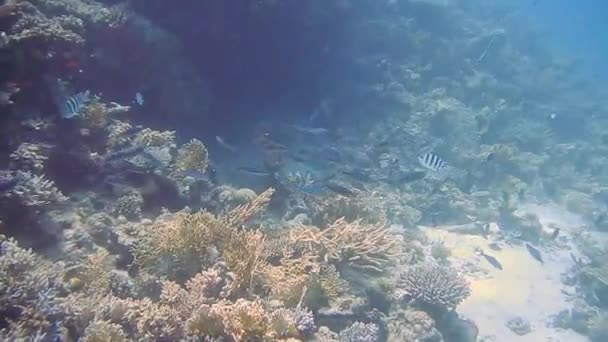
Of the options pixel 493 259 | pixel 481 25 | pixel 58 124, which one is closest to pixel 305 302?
pixel 58 124

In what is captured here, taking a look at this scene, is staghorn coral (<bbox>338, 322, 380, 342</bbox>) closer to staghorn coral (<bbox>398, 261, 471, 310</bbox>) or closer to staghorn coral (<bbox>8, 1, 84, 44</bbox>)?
staghorn coral (<bbox>398, 261, 471, 310</bbox>)

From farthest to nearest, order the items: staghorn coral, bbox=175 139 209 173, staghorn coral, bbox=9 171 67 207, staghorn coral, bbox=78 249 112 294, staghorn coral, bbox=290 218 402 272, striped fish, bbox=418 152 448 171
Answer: striped fish, bbox=418 152 448 171, staghorn coral, bbox=175 139 209 173, staghorn coral, bbox=290 218 402 272, staghorn coral, bbox=9 171 67 207, staghorn coral, bbox=78 249 112 294

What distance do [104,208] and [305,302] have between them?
3.08 m

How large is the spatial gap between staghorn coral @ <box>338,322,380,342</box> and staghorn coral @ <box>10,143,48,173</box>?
4425 mm

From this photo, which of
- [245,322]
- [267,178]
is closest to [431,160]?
[267,178]

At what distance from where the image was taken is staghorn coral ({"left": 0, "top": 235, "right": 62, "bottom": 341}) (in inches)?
145

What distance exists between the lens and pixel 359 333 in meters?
5.39

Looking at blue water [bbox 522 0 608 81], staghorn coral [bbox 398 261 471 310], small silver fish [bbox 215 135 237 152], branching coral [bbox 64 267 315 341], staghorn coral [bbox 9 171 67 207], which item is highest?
blue water [bbox 522 0 608 81]

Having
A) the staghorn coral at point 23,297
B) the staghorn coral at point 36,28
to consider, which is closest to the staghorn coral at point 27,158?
the staghorn coral at point 36,28

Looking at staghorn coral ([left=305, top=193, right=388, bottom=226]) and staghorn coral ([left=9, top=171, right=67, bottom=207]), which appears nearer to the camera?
staghorn coral ([left=9, top=171, right=67, bottom=207])

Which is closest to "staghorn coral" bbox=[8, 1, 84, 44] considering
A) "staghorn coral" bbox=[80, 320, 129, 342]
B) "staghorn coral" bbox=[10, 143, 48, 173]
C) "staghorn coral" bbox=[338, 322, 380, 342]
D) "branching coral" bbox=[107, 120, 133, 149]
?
"branching coral" bbox=[107, 120, 133, 149]

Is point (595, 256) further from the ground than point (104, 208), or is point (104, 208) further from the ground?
point (595, 256)

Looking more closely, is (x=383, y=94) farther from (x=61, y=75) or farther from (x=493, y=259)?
(x=61, y=75)

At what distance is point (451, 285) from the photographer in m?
7.34
